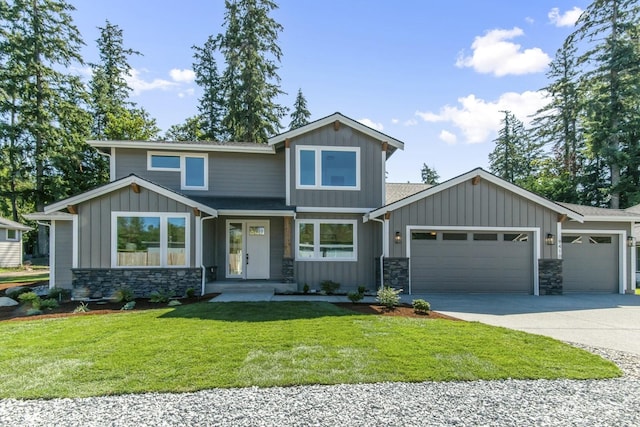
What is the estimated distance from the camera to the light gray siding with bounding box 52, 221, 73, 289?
11180 mm

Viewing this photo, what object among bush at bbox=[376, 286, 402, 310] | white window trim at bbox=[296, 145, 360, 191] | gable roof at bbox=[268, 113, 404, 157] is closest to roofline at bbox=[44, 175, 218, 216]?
white window trim at bbox=[296, 145, 360, 191]

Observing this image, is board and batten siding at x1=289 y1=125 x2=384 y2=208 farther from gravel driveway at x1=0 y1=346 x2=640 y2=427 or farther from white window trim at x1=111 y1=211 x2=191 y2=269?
gravel driveway at x1=0 y1=346 x2=640 y2=427

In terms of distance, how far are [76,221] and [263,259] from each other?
5.80 m

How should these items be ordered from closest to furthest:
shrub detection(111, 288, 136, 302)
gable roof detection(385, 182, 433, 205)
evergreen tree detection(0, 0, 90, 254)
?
shrub detection(111, 288, 136, 302)
gable roof detection(385, 182, 433, 205)
evergreen tree detection(0, 0, 90, 254)

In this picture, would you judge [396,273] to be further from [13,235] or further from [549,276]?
[13,235]

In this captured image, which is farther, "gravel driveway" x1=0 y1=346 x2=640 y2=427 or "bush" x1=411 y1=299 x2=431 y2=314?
"bush" x1=411 y1=299 x2=431 y2=314

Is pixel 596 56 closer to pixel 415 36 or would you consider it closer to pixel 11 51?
pixel 415 36

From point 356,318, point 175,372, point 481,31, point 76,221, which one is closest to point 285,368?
point 175,372

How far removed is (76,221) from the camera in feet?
32.1

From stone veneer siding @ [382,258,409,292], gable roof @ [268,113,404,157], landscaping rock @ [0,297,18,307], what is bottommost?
landscaping rock @ [0,297,18,307]

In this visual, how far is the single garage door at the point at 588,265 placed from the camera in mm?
11727

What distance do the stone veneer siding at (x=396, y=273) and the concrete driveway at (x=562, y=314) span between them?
1.54ft

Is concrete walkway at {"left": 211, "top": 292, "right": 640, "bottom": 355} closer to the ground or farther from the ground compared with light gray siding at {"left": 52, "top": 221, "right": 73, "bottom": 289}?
closer to the ground

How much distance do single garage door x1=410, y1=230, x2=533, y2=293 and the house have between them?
33 mm
